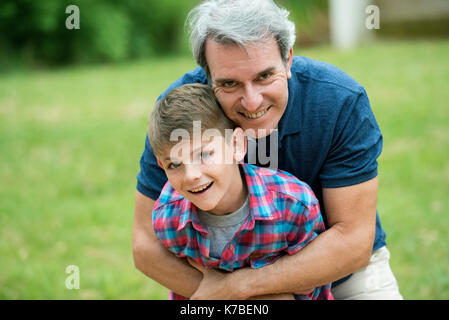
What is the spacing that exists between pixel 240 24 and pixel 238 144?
0.51 meters

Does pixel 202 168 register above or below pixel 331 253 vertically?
above

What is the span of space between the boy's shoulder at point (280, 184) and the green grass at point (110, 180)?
1859 mm

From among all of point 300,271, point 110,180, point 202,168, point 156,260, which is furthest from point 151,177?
point 110,180

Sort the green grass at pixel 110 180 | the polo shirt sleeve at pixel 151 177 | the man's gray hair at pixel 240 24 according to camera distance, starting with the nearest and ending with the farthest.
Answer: the man's gray hair at pixel 240 24
the polo shirt sleeve at pixel 151 177
the green grass at pixel 110 180

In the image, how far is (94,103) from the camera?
986cm

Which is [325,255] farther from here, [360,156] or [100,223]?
[100,223]

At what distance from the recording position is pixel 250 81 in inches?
91.7

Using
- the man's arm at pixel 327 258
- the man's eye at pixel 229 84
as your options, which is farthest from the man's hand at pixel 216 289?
the man's eye at pixel 229 84

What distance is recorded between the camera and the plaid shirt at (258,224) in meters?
2.24

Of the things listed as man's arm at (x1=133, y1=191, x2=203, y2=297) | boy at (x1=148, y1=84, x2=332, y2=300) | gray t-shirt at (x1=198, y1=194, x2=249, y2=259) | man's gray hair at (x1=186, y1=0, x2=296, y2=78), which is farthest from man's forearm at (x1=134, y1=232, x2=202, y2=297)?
man's gray hair at (x1=186, y1=0, x2=296, y2=78)

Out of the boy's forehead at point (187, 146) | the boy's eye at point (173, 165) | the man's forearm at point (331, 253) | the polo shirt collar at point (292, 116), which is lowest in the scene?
the man's forearm at point (331, 253)

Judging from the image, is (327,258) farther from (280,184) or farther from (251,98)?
(251,98)

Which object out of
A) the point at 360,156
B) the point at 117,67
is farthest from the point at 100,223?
the point at 117,67

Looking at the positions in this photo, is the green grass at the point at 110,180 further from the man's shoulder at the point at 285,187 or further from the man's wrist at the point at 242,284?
the man's shoulder at the point at 285,187
